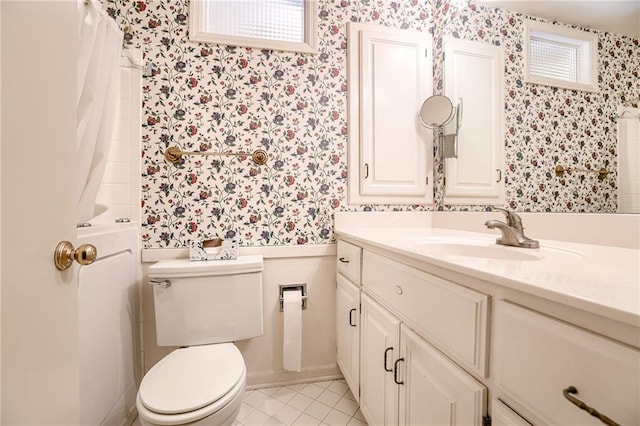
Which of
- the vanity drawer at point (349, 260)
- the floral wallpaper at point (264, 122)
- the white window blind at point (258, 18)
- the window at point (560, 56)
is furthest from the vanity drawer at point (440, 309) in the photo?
the white window blind at point (258, 18)

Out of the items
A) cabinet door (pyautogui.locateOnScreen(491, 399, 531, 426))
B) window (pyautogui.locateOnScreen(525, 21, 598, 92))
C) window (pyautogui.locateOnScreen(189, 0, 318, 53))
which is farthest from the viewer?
window (pyautogui.locateOnScreen(189, 0, 318, 53))

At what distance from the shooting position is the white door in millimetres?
419

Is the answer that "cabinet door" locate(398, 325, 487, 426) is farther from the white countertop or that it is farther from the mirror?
the mirror

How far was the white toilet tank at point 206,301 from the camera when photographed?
50.6 inches

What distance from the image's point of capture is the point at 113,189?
1.44 metres

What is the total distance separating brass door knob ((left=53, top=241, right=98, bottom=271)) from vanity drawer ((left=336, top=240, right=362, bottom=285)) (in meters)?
0.96

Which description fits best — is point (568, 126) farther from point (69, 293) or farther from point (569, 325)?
point (69, 293)

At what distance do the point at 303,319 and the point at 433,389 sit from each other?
1010mm

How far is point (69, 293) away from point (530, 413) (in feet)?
3.03

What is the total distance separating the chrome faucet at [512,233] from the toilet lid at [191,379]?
3.67 ft

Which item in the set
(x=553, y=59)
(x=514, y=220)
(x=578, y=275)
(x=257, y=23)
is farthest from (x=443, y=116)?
(x=578, y=275)

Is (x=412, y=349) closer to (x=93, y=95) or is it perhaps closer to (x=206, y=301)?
(x=206, y=301)

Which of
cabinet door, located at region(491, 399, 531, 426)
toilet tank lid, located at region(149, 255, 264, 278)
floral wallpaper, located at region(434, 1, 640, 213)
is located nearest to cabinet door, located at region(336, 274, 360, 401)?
toilet tank lid, located at region(149, 255, 264, 278)

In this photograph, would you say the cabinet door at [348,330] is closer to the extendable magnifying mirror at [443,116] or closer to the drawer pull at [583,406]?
the drawer pull at [583,406]
